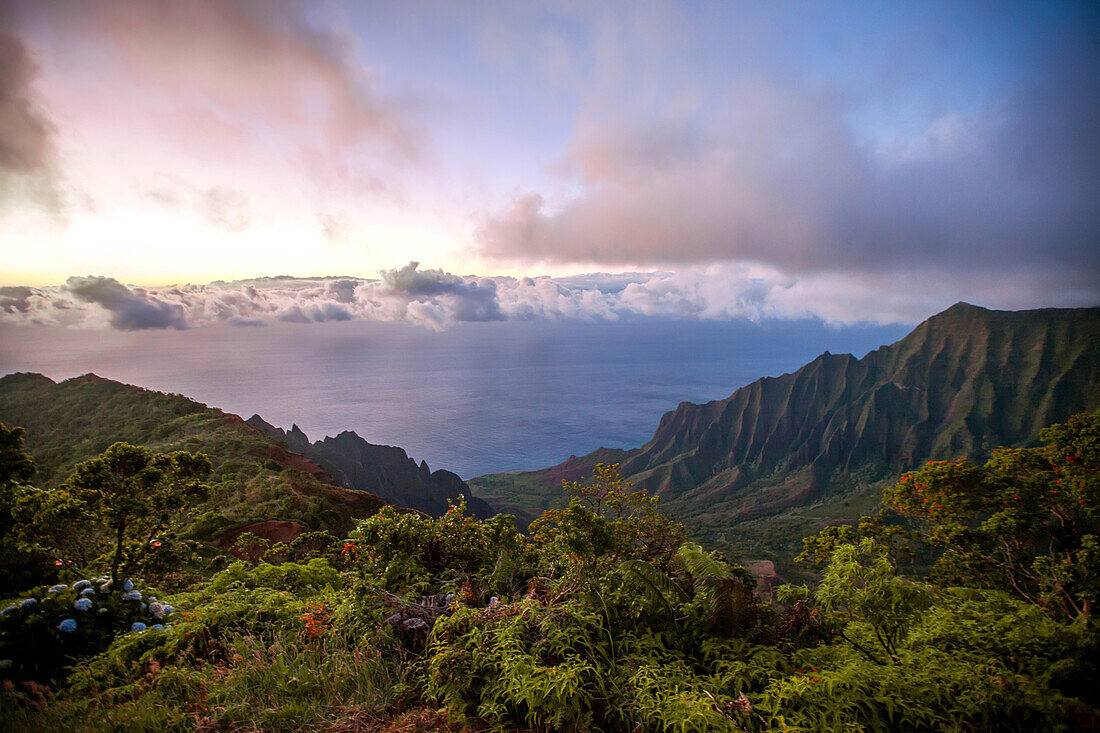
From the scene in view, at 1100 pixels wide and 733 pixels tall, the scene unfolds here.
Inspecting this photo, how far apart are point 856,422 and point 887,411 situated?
35.0 feet

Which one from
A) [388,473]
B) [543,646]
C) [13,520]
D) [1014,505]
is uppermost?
[543,646]

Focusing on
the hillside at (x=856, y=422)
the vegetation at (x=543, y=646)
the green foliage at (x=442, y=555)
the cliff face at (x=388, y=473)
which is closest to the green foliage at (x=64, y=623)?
the vegetation at (x=543, y=646)

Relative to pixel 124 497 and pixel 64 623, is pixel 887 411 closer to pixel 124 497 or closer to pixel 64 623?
pixel 124 497

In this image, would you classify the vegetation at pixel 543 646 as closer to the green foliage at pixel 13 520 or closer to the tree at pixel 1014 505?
the green foliage at pixel 13 520

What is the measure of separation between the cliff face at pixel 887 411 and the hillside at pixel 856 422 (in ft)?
1.33

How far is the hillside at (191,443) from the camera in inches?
668

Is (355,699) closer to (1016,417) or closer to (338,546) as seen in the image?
(338,546)

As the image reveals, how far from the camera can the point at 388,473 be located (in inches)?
2557

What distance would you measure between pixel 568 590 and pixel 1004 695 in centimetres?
A: 305

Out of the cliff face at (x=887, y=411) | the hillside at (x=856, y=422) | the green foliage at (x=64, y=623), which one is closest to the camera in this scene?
the green foliage at (x=64, y=623)

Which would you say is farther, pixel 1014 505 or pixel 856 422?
pixel 856 422

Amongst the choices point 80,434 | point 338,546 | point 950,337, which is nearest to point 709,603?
point 338,546

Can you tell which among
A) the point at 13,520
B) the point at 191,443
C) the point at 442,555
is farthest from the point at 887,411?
the point at 13,520

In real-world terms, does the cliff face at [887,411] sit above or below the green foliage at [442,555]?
below
